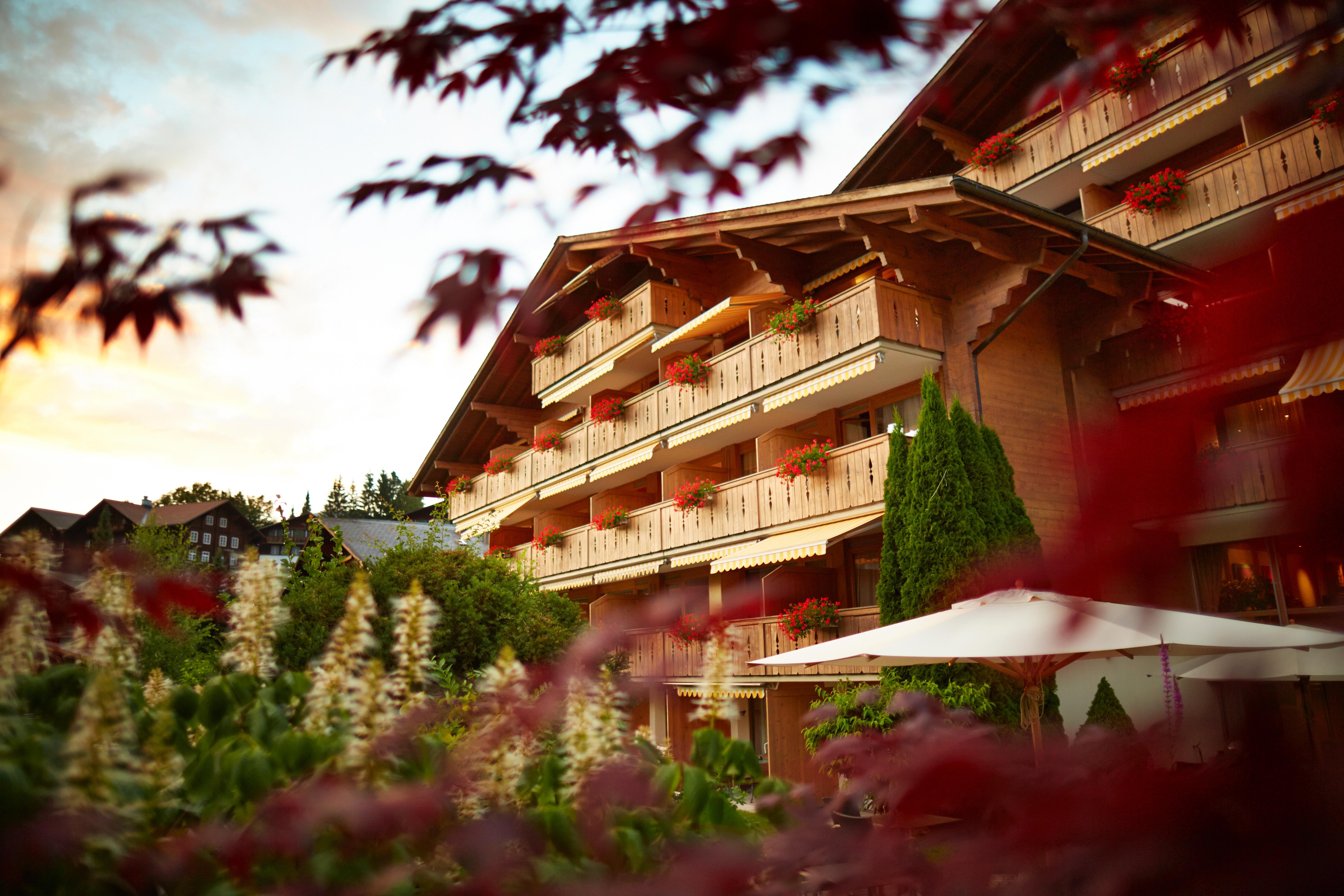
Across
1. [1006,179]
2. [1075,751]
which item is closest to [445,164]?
[1075,751]

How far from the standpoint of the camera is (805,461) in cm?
1488

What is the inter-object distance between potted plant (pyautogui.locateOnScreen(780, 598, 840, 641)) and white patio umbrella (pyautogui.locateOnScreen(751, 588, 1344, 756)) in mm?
5230

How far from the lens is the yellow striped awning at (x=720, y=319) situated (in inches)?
666

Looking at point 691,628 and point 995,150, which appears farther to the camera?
point 995,150

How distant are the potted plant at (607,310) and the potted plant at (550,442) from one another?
12.4 feet

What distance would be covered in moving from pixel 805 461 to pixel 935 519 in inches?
142

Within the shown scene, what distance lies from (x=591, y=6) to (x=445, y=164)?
721mm

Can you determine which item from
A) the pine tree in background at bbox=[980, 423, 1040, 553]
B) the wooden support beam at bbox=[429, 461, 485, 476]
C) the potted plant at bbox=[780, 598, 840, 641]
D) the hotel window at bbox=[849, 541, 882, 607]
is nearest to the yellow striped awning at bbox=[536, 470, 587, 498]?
the wooden support beam at bbox=[429, 461, 485, 476]

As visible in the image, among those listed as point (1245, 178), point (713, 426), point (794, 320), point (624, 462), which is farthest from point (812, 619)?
point (1245, 178)

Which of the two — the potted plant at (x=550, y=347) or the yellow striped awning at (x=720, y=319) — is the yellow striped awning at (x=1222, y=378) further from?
the potted plant at (x=550, y=347)

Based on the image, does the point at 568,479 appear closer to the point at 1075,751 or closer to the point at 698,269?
the point at 698,269

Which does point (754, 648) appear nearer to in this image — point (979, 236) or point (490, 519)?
point (979, 236)

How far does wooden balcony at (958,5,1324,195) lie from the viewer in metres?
12.9

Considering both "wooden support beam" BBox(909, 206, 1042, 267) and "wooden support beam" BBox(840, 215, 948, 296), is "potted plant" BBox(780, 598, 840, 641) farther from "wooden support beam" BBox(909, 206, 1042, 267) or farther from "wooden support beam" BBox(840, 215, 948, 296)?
"wooden support beam" BBox(909, 206, 1042, 267)
